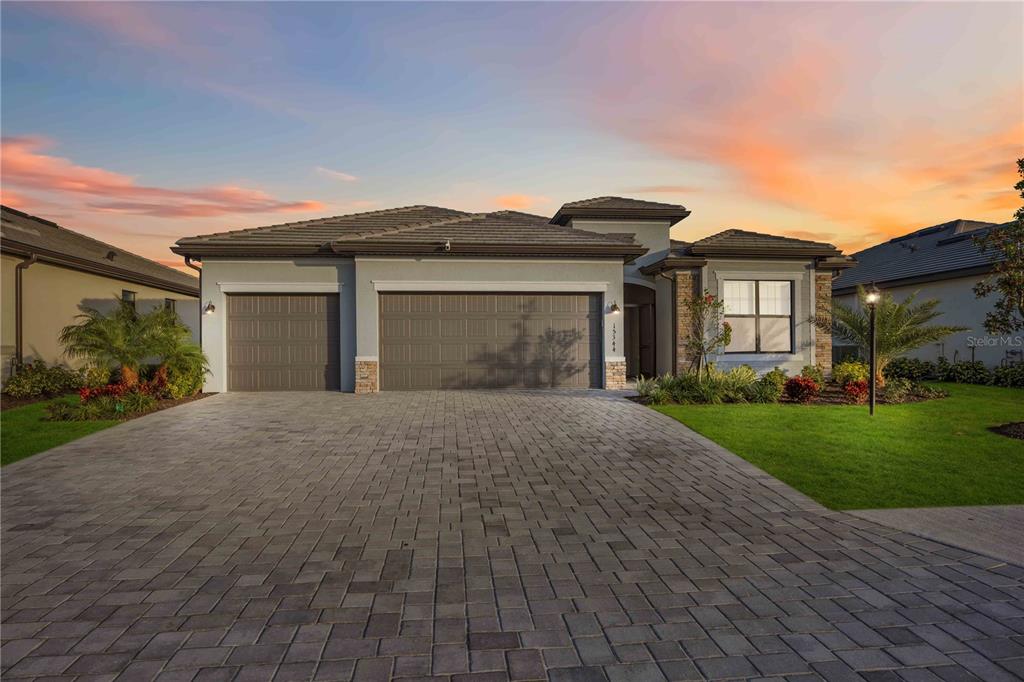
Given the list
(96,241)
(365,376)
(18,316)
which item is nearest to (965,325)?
(365,376)

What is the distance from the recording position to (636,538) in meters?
4.31

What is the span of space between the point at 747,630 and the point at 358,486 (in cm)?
422

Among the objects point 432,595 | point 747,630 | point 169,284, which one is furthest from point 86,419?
point 169,284

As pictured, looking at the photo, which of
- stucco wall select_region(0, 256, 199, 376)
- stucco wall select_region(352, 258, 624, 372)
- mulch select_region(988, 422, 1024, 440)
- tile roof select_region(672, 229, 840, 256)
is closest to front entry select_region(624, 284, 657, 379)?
tile roof select_region(672, 229, 840, 256)

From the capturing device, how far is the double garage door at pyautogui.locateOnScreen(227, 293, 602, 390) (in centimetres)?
1408

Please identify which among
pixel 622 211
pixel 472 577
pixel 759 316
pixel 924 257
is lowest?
pixel 472 577

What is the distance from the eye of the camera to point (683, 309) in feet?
49.6

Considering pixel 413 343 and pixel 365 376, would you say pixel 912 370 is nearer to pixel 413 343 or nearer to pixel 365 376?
pixel 413 343

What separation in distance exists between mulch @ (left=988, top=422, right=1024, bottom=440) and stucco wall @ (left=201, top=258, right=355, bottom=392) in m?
13.7

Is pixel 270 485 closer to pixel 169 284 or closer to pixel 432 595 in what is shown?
pixel 432 595

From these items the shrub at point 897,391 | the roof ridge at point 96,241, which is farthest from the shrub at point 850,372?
the roof ridge at point 96,241

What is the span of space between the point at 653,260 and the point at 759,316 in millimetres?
3904

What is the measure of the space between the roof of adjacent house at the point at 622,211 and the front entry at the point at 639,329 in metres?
2.53
